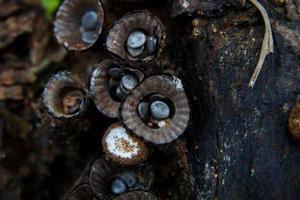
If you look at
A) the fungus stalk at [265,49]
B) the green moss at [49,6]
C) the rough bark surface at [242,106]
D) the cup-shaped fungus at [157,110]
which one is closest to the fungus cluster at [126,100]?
the cup-shaped fungus at [157,110]

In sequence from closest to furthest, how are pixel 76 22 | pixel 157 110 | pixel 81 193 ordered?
pixel 157 110, pixel 81 193, pixel 76 22

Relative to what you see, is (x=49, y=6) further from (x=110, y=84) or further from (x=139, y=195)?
(x=139, y=195)

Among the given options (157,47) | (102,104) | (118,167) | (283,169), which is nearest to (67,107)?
(102,104)

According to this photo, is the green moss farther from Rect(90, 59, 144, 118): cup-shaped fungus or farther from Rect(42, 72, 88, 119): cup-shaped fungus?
Rect(90, 59, 144, 118): cup-shaped fungus

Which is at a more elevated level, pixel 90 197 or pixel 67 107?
pixel 67 107

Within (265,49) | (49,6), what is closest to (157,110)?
(265,49)

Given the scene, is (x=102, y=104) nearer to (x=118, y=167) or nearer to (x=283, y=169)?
(x=118, y=167)
